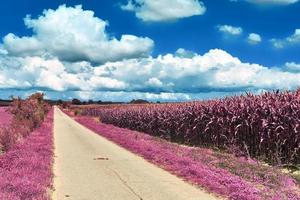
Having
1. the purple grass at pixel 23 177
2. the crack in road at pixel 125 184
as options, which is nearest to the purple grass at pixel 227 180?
the crack in road at pixel 125 184

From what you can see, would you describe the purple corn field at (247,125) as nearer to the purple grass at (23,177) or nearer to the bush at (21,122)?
the purple grass at (23,177)

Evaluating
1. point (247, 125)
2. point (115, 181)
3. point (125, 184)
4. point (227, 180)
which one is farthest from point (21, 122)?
point (227, 180)

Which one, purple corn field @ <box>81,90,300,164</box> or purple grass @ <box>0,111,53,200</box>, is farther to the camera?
purple corn field @ <box>81,90,300,164</box>

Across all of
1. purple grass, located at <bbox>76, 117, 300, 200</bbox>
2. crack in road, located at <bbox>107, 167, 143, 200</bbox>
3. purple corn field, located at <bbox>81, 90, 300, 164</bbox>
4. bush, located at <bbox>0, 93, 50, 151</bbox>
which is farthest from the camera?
bush, located at <bbox>0, 93, 50, 151</bbox>

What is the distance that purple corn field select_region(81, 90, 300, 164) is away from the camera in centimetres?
1992

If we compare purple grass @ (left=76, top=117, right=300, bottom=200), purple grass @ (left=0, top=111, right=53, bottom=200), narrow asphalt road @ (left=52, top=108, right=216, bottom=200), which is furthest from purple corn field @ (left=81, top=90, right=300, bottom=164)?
purple grass @ (left=0, top=111, right=53, bottom=200)

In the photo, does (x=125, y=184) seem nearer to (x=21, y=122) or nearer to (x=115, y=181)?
(x=115, y=181)

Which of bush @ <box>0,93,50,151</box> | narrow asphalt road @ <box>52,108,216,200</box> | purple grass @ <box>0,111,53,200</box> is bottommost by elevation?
narrow asphalt road @ <box>52,108,216,200</box>

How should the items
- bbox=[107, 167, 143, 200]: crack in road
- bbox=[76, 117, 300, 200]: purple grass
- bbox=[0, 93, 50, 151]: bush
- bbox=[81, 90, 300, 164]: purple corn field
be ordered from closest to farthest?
1. bbox=[107, 167, 143, 200]: crack in road
2. bbox=[76, 117, 300, 200]: purple grass
3. bbox=[81, 90, 300, 164]: purple corn field
4. bbox=[0, 93, 50, 151]: bush

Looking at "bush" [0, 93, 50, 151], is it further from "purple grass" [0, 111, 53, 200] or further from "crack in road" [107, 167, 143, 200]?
"crack in road" [107, 167, 143, 200]

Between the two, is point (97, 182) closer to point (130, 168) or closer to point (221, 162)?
point (130, 168)

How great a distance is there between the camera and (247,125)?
2338 cm

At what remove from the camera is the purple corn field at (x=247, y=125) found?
1992cm

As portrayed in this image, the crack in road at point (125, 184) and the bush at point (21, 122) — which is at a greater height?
the bush at point (21, 122)
